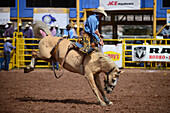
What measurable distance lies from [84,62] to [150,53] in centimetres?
907

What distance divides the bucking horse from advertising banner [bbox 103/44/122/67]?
313 inches

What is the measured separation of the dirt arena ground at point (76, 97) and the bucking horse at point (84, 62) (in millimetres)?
465

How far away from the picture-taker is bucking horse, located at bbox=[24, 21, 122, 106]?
6730 mm

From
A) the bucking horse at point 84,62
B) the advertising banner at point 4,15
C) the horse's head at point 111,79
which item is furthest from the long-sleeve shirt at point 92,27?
the advertising banner at point 4,15

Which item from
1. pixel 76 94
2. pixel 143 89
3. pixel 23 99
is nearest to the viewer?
pixel 23 99

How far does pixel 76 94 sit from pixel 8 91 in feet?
6.30

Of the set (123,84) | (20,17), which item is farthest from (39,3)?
(123,84)

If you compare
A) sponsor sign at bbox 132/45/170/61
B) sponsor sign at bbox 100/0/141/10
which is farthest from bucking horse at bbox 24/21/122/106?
sponsor sign at bbox 100/0/141/10

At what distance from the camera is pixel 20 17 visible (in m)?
18.8

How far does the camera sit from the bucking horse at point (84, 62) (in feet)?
22.1

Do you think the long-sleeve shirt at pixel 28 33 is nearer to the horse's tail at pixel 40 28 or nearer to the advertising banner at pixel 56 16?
the advertising banner at pixel 56 16

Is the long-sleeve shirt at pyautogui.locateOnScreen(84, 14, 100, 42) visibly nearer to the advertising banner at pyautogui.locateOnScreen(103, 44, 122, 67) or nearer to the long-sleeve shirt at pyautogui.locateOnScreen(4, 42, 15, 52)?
the advertising banner at pyautogui.locateOnScreen(103, 44, 122, 67)

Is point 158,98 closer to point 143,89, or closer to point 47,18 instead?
point 143,89

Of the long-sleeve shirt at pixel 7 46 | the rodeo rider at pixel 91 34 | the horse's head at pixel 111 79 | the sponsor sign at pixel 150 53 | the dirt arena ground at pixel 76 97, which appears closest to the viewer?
the dirt arena ground at pixel 76 97
